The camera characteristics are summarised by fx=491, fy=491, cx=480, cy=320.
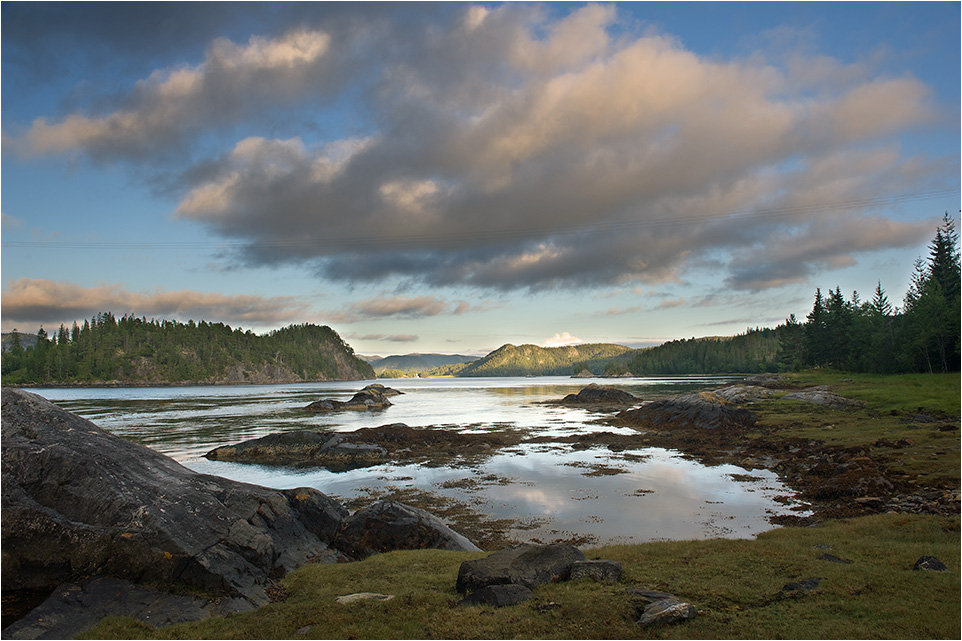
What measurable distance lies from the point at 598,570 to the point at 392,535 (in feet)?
24.9

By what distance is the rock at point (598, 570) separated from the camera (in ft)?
37.1

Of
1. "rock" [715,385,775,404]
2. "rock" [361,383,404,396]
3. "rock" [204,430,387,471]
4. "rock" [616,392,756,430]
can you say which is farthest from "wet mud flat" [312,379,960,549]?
"rock" [361,383,404,396]

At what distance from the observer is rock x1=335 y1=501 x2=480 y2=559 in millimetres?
16094

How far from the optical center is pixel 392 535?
16.3 metres

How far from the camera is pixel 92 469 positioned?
12328 millimetres

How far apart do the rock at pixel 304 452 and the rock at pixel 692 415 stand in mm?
30084

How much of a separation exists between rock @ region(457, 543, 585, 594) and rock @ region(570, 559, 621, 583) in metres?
0.19

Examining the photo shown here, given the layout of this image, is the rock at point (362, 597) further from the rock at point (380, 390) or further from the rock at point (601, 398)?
the rock at point (380, 390)

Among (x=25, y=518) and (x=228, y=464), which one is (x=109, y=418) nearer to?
(x=228, y=464)

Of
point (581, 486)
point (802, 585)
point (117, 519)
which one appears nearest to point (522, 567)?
point (802, 585)

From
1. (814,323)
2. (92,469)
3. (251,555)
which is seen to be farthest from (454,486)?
(814,323)

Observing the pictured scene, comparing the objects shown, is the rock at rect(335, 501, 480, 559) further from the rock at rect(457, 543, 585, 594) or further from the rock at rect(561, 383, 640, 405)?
the rock at rect(561, 383, 640, 405)

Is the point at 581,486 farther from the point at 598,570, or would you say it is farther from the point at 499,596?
the point at 499,596

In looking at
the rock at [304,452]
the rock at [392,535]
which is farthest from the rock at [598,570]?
the rock at [304,452]
